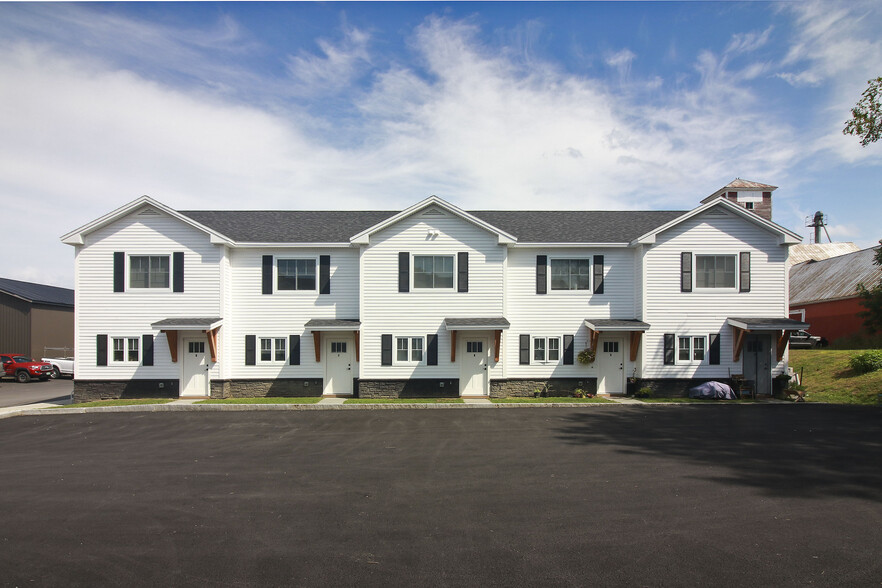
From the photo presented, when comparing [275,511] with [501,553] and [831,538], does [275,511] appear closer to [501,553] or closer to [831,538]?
[501,553]

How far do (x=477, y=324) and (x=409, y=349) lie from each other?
291 centimetres

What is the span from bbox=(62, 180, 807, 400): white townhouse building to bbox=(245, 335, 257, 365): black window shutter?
55 millimetres

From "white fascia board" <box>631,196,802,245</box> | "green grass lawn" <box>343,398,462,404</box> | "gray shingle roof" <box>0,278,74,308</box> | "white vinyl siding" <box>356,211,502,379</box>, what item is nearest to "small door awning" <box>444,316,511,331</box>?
"white vinyl siding" <box>356,211,502,379</box>

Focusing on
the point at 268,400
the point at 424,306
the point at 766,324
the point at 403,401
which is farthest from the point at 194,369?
the point at 766,324

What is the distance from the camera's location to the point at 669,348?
19781 mm

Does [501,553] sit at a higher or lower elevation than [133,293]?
lower

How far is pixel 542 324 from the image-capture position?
1994 centimetres

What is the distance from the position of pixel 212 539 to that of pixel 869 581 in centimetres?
777

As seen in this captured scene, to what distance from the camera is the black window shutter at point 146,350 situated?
19.1 meters

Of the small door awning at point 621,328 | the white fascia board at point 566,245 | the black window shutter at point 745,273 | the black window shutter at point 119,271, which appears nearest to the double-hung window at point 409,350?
the white fascia board at point 566,245

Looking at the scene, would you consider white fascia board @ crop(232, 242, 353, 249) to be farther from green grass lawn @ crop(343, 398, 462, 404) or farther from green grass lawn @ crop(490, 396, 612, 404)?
green grass lawn @ crop(490, 396, 612, 404)

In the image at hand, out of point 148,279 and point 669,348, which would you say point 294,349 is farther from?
point 669,348

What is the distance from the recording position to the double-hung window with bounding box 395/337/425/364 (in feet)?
63.5

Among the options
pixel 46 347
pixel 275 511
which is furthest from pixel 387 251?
pixel 46 347
